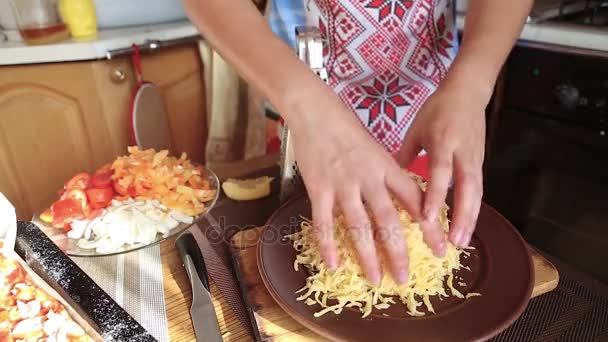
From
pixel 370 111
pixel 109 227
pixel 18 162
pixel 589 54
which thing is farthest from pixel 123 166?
pixel 589 54

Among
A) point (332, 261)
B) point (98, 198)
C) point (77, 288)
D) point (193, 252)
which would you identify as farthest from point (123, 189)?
point (332, 261)

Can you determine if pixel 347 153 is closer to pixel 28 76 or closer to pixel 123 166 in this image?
pixel 123 166

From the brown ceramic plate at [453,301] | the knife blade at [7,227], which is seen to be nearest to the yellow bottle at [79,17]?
the knife blade at [7,227]

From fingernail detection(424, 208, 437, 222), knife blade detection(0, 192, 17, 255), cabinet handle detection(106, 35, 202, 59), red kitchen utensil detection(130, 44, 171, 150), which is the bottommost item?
red kitchen utensil detection(130, 44, 171, 150)

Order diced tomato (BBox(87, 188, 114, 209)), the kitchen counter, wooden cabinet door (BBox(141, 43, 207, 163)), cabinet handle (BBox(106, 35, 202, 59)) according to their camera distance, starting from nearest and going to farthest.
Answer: diced tomato (BBox(87, 188, 114, 209)) < the kitchen counter < cabinet handle (BBox(106, 35, 202, 59)) < wooden cabinet door (BBox(141, 43, 207, 163))

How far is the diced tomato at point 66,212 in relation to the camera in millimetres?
797

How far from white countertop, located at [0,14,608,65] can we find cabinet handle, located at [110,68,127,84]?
6 cm

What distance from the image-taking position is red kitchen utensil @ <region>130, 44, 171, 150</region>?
1419mm

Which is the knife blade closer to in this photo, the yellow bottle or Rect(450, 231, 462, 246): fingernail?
Rect(450, 231, 462, 246): fingernail

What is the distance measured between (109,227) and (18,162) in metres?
0.91

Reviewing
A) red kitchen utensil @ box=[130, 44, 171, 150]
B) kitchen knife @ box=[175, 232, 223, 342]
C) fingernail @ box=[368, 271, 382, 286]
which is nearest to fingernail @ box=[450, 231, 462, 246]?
fingernail @ box=[368, 271, 382, 286]

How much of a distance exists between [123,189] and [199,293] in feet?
1.06

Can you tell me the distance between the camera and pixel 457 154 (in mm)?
548

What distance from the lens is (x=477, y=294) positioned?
1.94 ft
